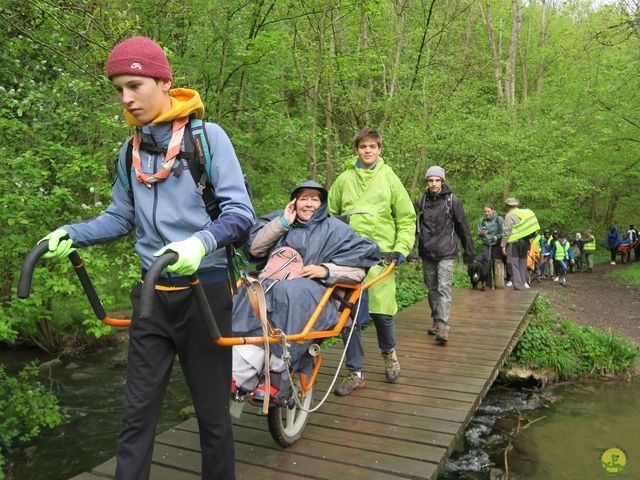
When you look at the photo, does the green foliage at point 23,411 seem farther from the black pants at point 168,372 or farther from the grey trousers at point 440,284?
the grey trousers at point 440,284

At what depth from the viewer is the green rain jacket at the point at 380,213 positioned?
15.9 ft

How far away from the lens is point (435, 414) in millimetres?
4449

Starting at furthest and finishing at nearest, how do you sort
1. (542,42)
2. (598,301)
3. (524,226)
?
(542,42) → (598,301) → (524,226)

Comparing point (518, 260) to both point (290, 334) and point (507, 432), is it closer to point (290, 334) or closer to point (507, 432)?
point (507, 432)

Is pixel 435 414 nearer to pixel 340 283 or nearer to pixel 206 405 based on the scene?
pixel 340 283

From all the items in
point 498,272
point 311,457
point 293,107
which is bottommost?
point 498,272

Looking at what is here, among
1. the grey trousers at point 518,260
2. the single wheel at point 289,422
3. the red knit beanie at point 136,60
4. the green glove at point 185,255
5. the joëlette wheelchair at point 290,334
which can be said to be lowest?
the grey trousers at point 518,260

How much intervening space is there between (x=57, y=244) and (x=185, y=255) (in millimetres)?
721

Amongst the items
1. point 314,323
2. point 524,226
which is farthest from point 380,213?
point 524,226

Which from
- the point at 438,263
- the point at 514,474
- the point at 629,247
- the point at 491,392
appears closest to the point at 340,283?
the point at 438,263

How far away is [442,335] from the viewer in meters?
6.86

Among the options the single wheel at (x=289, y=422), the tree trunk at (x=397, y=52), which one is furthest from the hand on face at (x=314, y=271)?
the tree trunk at (x=397, y=52)

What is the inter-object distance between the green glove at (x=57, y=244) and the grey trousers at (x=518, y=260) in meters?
11.1

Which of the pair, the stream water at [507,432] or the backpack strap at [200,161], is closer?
the backpack strap at [200,161]
